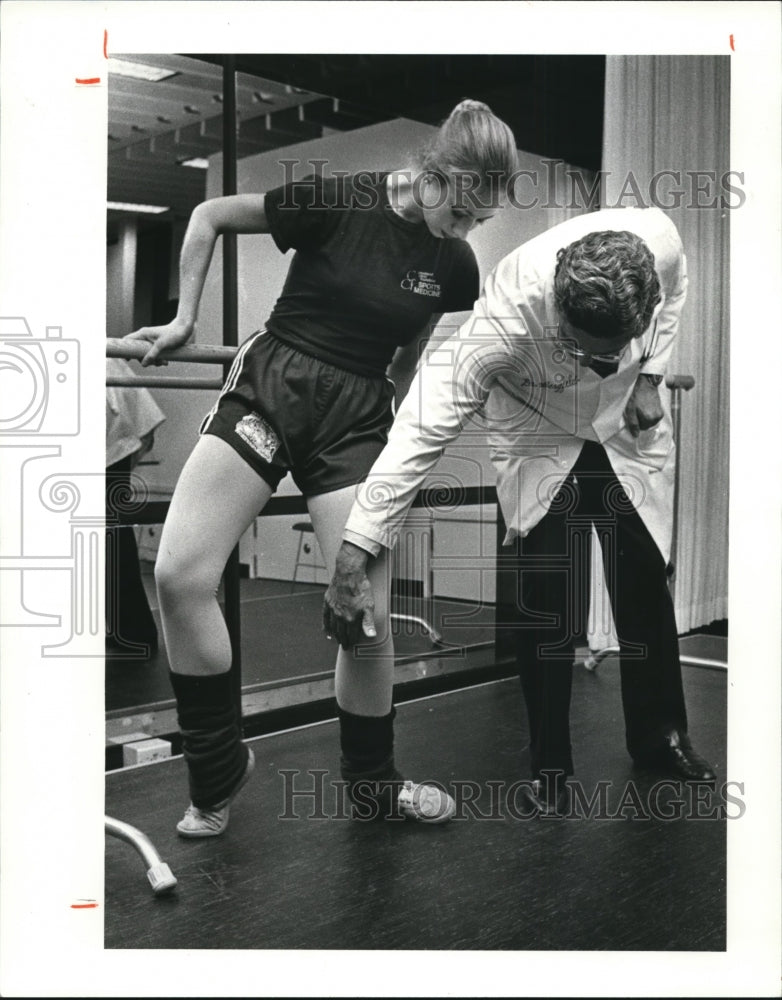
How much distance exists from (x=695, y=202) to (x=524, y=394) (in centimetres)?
50

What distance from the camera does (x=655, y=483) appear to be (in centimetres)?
220

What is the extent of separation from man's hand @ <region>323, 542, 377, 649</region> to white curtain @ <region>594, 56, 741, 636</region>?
0.53 metres

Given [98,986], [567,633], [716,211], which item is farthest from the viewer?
[567,633]

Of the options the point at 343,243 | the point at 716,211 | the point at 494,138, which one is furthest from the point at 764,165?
the point at 343,243

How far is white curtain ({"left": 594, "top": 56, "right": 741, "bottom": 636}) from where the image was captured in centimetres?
195

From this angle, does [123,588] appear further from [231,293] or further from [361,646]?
[231,293]

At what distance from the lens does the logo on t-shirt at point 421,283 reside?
79.4 inches

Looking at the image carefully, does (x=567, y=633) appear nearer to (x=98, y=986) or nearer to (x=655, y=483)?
(x=655, y=483)

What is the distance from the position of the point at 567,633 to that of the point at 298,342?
840 millimetres

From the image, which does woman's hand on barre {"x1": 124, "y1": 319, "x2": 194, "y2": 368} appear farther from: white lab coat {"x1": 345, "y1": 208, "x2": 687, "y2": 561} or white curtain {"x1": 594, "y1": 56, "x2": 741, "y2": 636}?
white curtain {"x1": 594, "y1": 56, "x2": 741, "y2": 636}

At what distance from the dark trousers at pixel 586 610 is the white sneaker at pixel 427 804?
0.67ft

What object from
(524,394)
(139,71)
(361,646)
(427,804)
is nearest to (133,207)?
(139,71)

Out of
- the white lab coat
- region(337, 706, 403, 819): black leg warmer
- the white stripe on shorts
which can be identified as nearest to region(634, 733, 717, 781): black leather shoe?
the white lab coat

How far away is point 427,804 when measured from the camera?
2.07 meters
